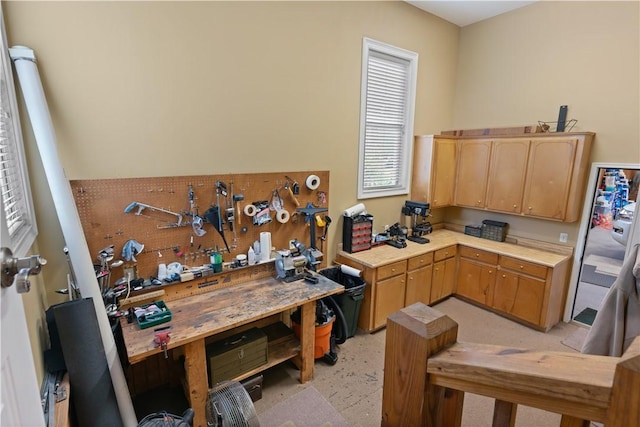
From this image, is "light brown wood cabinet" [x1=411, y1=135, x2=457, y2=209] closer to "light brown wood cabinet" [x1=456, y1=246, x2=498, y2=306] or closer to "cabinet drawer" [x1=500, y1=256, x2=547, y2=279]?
"light brown wood cabinet" [x1=456, y1=246, x2=498, y2=306]

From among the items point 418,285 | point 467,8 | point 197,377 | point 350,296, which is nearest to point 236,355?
point 197,377

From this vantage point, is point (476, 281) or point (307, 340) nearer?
point (307, 340)

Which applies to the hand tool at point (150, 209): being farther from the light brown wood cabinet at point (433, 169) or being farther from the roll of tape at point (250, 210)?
the light brown wood cabinet at point (433, 169)

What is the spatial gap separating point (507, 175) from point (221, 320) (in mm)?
3636

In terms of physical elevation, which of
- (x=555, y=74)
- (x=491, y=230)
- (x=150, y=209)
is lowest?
(x=491, y=230)

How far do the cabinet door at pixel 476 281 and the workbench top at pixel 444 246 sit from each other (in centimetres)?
25

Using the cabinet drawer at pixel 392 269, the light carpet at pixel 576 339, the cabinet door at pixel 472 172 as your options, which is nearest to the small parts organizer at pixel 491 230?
the cabinet door at pixel 472 172

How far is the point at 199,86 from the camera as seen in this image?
2498mm

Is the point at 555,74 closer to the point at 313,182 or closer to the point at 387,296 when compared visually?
the point at 313,182

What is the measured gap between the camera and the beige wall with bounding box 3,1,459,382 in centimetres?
203

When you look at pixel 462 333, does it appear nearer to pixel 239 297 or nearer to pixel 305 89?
pixel 239 297

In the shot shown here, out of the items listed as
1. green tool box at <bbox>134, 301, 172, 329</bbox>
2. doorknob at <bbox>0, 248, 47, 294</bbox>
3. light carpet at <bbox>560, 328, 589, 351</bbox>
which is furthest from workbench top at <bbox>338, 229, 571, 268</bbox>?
doorknob at <bbox>0, 248, 47, 294</bbox>

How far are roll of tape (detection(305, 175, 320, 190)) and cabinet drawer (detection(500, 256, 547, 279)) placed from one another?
2.37m

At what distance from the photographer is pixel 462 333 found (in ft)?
11.2
